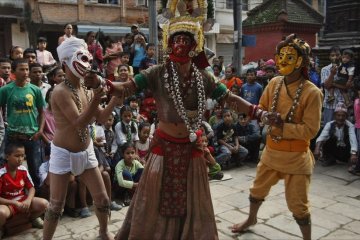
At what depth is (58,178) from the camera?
3.39 m

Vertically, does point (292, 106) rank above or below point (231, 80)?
below

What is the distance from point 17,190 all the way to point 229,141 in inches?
149

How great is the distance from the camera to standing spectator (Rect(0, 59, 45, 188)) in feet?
15.4

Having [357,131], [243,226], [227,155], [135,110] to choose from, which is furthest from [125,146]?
[357,131]

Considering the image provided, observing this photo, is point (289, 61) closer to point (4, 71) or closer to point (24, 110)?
point (24, 110)

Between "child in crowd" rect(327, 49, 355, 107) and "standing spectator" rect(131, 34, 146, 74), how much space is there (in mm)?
4027

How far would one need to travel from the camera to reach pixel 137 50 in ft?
28.7

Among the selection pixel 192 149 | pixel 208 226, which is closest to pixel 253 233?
pixel 208 226

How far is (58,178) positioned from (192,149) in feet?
3.95

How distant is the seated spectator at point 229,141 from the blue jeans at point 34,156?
9.76 ft

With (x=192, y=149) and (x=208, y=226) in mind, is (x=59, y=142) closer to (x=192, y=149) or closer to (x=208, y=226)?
(x=192, y=149)

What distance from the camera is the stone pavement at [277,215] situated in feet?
13.5

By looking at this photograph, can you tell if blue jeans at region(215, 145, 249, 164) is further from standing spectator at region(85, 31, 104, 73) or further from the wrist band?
the wrist band

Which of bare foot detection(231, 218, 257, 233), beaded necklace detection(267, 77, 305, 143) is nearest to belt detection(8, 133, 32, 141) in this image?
bare foot detection(231, 218, 257, 233)
